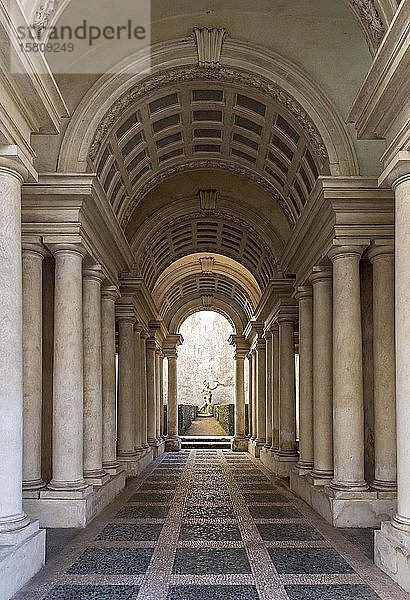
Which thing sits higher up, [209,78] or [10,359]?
[209,78]

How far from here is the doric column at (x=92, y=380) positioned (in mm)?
18203

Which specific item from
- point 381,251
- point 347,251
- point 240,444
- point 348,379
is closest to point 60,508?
point 348,379

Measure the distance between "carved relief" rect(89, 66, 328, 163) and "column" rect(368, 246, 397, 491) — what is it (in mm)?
3218

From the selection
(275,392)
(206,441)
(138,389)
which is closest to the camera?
(275,392)

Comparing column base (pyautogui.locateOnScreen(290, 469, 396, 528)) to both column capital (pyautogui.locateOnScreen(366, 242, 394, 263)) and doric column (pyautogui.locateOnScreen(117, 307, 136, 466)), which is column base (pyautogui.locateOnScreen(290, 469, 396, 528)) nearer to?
column capital (pyautogui.locateOnScreen(366, 242, 394, 263))

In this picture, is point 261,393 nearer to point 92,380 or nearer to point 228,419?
point 92,380

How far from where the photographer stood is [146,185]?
23938 mm

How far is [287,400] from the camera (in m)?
26.3

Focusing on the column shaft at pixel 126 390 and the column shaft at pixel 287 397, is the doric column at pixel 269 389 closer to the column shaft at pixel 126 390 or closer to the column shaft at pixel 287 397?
the column shaft at pixel 287 397

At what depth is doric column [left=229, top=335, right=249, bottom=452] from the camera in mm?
42125

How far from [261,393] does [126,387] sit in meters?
11.0

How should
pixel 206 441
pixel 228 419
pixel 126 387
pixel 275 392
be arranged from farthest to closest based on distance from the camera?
pixel 228 419 < pixel 206 441 < pixel 275 392 < pixel 126 387

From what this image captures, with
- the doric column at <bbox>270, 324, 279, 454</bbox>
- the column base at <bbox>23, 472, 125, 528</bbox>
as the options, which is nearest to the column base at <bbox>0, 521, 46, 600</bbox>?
the column base at <bbox>23, 472, 125, 528</bbox>

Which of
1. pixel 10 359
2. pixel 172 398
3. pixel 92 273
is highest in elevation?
pixel 92 273
